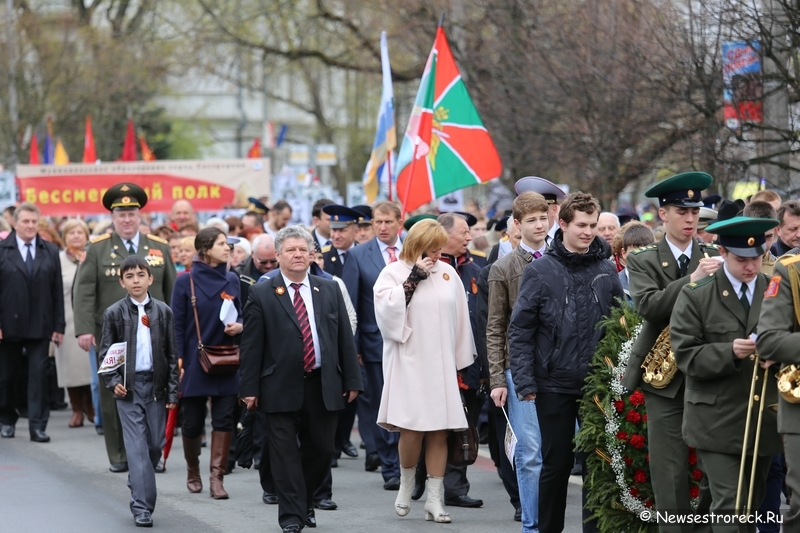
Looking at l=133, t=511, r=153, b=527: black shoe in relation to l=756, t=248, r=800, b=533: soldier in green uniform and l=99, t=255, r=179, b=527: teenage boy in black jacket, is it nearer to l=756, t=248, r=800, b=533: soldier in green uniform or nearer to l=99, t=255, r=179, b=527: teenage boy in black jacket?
l=99, t=255, r=179, b=527: teenage boy in black jacket

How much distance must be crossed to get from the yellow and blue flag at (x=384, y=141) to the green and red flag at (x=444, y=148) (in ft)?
4.83

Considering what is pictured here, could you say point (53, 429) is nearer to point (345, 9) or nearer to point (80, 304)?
point (80, 304)

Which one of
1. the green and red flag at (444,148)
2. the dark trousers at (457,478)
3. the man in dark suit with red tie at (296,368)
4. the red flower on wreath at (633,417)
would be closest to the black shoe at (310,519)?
the man in dark suit with red tie at (296,368)

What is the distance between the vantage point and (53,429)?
14219 millimetres

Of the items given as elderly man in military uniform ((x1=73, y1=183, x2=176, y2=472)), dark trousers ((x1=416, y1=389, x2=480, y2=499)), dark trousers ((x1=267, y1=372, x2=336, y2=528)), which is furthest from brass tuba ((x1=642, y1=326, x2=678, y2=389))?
elderly man in military uniform ((x1=73, y1=183, x2=176, y2=472))

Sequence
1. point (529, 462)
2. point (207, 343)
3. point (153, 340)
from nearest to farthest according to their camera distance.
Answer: point (529, 462) → point (153, 340) → point (207, 343)

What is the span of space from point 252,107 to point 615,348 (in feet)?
255

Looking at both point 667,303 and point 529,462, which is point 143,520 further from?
point 667,303

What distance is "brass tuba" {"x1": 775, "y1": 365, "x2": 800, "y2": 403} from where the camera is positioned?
19.6ft

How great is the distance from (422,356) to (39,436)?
18.9 feet

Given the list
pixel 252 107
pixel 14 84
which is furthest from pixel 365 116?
pixel 252 107

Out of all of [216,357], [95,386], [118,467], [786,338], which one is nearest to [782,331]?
[786,338]

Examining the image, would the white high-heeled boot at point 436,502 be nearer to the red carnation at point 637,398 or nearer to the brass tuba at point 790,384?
the red carnation at point 637,398

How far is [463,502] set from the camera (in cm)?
968
